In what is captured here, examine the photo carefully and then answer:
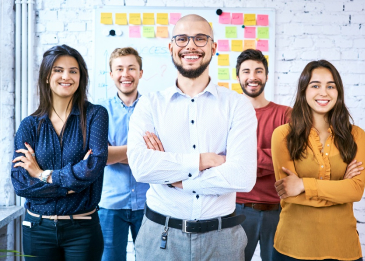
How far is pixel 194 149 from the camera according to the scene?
1.65m

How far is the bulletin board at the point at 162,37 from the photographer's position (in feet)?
10.2

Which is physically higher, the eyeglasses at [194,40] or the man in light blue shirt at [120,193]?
the eyeglasses at [194,40]

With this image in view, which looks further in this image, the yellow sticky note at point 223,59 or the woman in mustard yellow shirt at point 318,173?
the yellow sticky note at point 223,59

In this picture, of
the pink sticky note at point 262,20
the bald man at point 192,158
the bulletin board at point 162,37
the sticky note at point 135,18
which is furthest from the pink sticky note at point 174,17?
the bald man at point 192,158

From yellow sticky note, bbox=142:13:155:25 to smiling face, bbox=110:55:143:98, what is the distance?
0.73 m

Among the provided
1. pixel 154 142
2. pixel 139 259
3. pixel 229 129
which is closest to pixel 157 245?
pixel 139 259

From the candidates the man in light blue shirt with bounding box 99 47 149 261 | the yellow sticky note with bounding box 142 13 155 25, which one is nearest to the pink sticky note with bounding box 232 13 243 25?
the yellow sticky note with bounding box 142 13 155 25

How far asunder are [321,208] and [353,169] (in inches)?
10.4

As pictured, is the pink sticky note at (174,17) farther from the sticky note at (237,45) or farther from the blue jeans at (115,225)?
the blue jeans at (115,225)

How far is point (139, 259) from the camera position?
5.47 feet

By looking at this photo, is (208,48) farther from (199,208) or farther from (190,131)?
(199,208)

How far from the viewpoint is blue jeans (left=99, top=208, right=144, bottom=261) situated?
92.0 inches

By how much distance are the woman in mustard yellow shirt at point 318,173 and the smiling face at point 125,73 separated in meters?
1.03

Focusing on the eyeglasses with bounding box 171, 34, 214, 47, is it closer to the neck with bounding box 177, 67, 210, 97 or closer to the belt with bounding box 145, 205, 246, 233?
the neck with bounding box 177, 67, 210, 97
